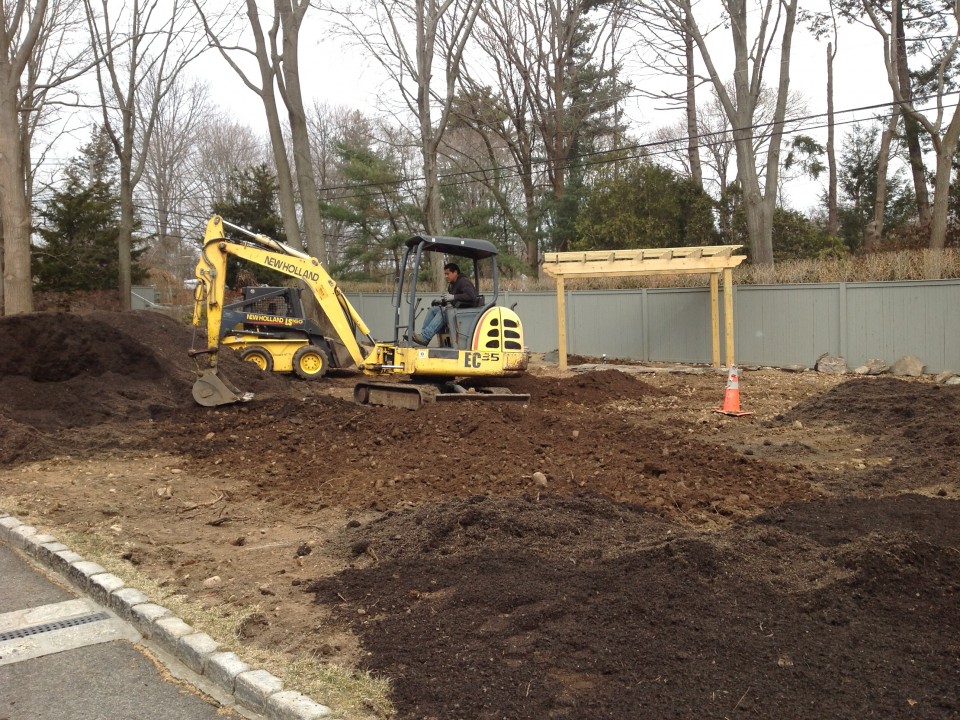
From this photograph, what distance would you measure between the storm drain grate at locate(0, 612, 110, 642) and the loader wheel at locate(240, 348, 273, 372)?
12.3 metres

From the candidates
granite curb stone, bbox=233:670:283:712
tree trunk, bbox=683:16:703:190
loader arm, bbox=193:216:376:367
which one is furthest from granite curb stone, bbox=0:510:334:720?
tree trunk, bbox=683:16:703:190

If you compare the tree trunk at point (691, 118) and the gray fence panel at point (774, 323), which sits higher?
the tree trunk at point (691, 118)

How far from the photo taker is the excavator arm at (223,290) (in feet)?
40.9

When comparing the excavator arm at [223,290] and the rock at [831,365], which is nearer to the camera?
the excavator arm at [223,290]

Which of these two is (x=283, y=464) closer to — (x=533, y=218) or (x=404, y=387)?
(x=404, y=387)

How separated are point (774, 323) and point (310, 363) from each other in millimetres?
10550

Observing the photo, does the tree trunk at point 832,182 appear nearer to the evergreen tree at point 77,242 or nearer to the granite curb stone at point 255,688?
the evergreen tree at point 77,242

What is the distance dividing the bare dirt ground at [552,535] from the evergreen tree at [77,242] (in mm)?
23226

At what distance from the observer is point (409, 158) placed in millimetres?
43250

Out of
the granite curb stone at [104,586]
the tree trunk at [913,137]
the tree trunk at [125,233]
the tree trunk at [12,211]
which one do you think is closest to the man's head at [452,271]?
the granite curb stone at [104,586]

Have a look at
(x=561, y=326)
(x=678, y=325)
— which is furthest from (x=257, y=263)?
(x=678, y=325)

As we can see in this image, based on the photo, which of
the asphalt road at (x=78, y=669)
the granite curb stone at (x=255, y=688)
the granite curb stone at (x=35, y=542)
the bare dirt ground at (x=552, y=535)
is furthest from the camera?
the granite curb stone at (x=35, y=542)

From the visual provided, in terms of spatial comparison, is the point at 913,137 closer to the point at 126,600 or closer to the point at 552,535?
the point at 552,535

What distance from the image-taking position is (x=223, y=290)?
1319cm
